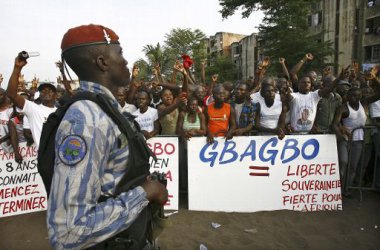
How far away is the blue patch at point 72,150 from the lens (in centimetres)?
108

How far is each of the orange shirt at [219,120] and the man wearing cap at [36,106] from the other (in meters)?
2.50

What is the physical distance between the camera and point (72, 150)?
1.08 m

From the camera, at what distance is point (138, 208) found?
124cm

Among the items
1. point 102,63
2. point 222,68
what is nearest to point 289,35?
point 102,63

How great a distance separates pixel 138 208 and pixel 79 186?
0.26 metres

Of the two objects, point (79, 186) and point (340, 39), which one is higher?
point (340, 39)

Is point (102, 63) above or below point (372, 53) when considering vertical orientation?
below

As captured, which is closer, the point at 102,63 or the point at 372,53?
the point at 102,63

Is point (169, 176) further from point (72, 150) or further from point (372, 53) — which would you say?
point (372, 53)

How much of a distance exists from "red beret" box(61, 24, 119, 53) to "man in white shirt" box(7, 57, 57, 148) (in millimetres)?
2751

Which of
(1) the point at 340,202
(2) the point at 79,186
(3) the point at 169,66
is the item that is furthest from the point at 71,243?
(3) the point at 169,66

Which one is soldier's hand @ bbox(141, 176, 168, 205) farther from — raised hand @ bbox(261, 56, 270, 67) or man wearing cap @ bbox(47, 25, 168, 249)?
raised hand @ bbox(261, 56, 270, 67)

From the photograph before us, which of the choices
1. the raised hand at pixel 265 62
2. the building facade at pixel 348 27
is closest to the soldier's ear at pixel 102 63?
the raised hand at pixel 265 62

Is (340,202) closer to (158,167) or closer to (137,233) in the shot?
(158,167)
